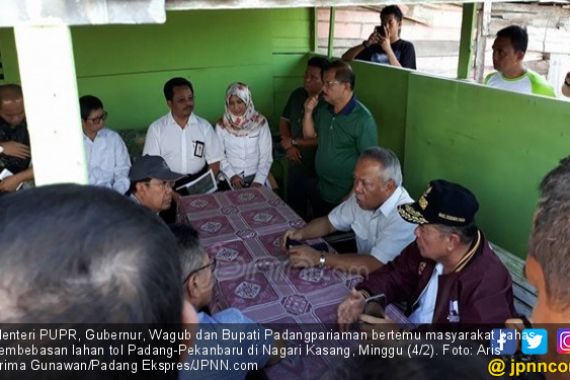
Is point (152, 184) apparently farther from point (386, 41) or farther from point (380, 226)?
point (386, 41)

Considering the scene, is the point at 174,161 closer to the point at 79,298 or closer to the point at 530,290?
the point at 530,290

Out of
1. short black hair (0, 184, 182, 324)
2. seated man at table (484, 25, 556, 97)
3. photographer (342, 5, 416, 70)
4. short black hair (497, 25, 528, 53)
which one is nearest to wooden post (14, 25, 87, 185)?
short black hair (0, 184, 182, 324)

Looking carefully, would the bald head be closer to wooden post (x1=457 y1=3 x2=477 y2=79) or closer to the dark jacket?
the dark jacket

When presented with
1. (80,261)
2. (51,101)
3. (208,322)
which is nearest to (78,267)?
(80,261)

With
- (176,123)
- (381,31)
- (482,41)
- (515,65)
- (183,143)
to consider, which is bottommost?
(183,143)

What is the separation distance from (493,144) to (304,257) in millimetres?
1418

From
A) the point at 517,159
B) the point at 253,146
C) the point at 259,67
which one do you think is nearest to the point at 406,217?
the point at 517,159

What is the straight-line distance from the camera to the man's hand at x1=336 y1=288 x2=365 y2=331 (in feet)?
6.06

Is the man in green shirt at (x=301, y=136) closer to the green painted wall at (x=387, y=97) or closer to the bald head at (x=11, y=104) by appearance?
the green painted wall at (x=387, y=97)

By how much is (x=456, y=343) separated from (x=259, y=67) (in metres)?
4.73

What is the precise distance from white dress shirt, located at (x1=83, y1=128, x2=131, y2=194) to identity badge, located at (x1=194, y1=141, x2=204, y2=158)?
554mm

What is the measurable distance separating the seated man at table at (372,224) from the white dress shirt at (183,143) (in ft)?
Result: 4.77

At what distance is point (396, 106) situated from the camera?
155 inches

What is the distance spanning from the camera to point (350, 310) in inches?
73.7
